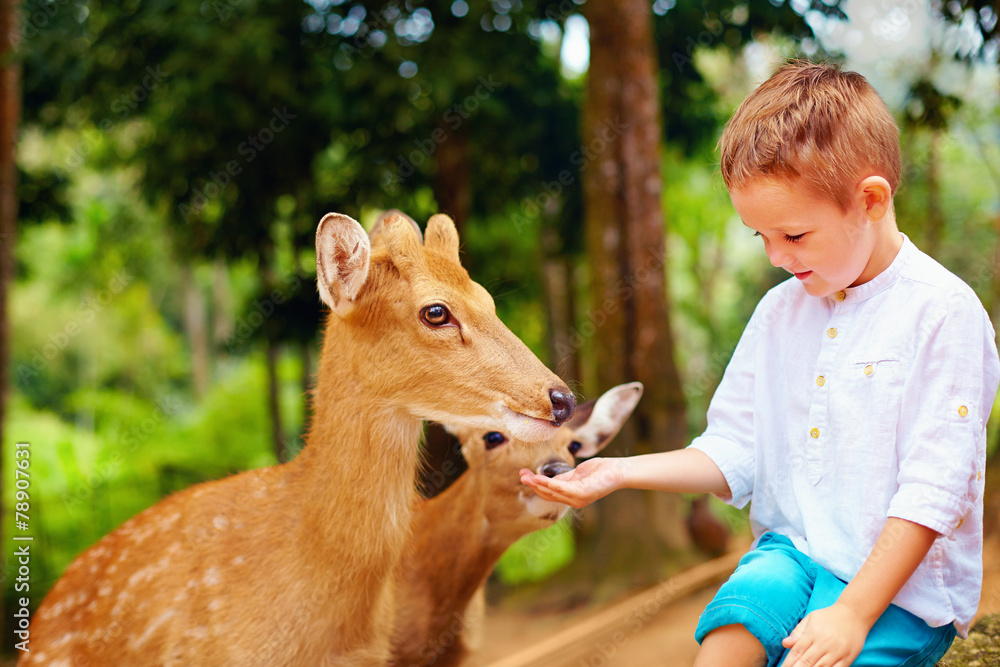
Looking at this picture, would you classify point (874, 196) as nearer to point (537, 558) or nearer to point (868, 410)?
point (868, 410)

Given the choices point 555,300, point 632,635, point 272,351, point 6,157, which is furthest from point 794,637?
point 555,300

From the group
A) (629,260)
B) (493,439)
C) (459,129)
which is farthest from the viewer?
(459,129)

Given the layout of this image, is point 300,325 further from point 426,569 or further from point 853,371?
point 853,371

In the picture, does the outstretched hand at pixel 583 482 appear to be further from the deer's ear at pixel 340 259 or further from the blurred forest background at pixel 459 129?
the blurred forest background at pixel 459 129

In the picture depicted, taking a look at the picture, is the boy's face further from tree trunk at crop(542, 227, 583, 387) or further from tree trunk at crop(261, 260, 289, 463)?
tree trunk at crop(542, 227, 583, 387)

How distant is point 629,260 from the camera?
6570mm

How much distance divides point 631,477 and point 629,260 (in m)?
4.42

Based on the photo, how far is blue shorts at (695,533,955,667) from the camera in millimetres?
2043

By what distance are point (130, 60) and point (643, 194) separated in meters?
4.80

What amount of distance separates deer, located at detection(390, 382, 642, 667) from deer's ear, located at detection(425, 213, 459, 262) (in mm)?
749

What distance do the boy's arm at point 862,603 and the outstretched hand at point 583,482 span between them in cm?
63

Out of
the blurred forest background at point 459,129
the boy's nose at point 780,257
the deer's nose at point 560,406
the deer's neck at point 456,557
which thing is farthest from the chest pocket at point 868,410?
the blurred forest background at point 459,129

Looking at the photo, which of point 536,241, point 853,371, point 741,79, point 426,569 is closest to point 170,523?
point 426,569

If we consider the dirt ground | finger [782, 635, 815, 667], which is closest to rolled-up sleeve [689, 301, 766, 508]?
finger [782, 635, 815, 667]
